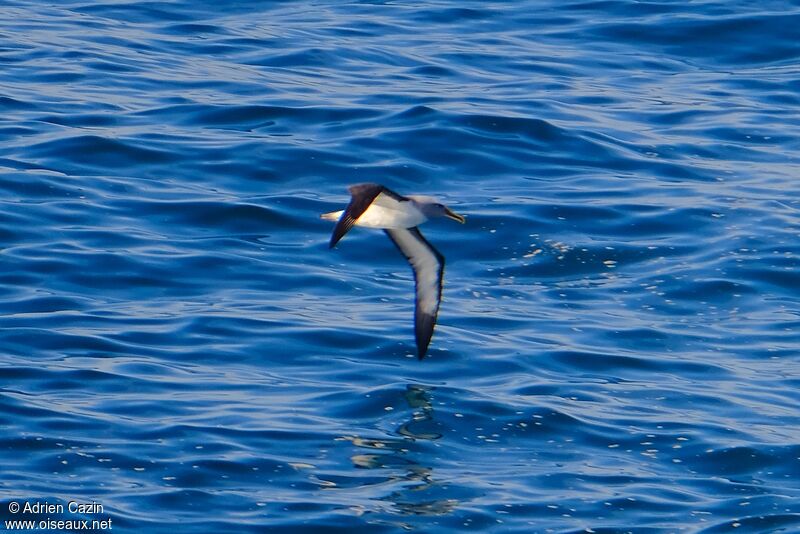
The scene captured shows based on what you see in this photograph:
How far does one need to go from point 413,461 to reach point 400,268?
4450 mm

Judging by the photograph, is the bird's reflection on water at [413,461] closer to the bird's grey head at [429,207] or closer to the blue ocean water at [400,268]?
the blue ocean water at [400,268]

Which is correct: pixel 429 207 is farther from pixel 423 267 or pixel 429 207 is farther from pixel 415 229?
pixel 423 267

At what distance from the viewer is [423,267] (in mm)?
13742

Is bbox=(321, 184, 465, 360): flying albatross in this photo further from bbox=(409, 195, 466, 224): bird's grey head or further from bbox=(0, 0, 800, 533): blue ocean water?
bbox=(0, 0, 800, 533): blue ocean water

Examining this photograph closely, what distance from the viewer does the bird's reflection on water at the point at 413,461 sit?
1045 cm

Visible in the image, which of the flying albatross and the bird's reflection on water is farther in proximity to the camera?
the flying albatross

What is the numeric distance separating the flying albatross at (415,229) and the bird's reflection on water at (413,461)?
85 cm

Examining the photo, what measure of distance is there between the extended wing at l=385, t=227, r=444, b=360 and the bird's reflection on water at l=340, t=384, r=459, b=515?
0.97 meters

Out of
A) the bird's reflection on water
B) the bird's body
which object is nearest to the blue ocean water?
the bird's reflection on water

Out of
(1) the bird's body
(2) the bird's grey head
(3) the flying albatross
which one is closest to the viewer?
(3) the flying albatross

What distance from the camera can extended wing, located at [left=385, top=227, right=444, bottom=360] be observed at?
43.5 ft

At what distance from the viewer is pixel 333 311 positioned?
1405 cm

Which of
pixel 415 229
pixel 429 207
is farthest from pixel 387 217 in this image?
pixel 415 229

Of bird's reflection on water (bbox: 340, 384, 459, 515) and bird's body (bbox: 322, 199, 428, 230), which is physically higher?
bird's body (bbox: 322, 199, 428, 230)
